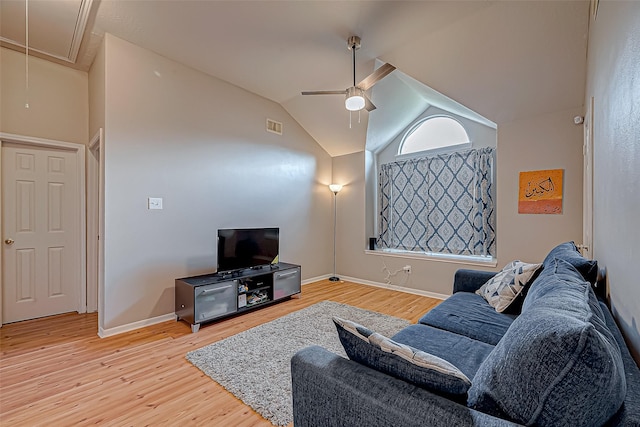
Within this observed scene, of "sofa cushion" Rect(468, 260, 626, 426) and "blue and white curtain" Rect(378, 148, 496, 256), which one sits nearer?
"sofa cushion" Rect(468, 260, 626, 426)

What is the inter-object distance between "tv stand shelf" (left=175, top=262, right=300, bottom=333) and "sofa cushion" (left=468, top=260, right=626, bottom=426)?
273 centimetres

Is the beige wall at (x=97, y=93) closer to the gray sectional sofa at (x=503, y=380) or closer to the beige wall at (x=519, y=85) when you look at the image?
the beige wall at (x=519, y=85)

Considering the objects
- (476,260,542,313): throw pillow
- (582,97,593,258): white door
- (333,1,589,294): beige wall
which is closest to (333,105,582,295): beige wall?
(333,1,589,294): beige wall

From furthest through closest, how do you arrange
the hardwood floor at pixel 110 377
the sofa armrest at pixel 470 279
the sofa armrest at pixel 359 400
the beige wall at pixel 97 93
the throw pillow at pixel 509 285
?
the beige wall at pixel 97 93 < the sofa armrest at pixel 470 279 < the throw pillow at pixel 509 285 < the hardwood floor at pixel 110 377 < the sofa armrest at pixel 359 400

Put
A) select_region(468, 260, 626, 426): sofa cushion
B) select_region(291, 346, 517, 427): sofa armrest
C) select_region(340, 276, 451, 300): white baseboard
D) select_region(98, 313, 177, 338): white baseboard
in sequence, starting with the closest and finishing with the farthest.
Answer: select_region(468, 260, 626, 426): sofa cushion, select_region(291, 346, 517, 427): sofa armrest, select_region(98, 313, 177, 338): white baseboard, select_region(340, 276, 451, 300): white baseboard

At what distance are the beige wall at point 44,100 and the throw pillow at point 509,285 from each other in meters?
4.62

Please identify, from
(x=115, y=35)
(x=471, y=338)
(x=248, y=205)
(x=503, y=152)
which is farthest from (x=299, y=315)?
(x=115, y=35)

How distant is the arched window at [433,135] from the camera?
4215mm

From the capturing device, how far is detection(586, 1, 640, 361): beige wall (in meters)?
0.98

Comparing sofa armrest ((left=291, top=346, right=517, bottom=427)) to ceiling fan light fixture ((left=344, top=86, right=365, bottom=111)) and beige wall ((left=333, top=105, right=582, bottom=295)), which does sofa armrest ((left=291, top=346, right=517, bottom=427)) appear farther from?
beige wall ((left=333, top=105, right=582, bottom=295))

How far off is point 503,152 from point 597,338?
343 cm

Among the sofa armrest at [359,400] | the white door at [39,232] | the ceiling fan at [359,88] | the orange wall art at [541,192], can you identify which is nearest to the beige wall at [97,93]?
the white door at [39,232]

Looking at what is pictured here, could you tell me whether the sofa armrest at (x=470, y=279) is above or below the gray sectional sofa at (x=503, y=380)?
below

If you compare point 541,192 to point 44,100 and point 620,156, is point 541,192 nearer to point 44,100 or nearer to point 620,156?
point 620,156
